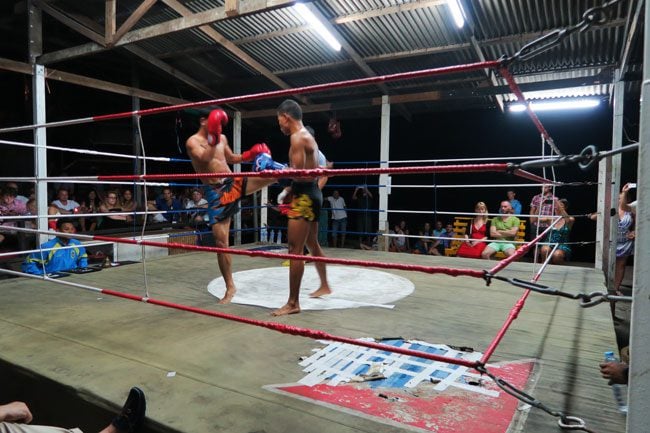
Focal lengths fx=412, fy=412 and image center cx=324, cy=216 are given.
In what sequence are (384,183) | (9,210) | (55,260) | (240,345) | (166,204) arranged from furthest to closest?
(166,204) < (384,183) < (9,210) < (55,260) < (240,345)

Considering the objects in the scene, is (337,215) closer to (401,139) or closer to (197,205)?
(401,139)

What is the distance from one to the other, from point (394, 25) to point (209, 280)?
134 inches

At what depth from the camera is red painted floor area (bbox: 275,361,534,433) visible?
1161 mm

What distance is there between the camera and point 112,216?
19.4 ft

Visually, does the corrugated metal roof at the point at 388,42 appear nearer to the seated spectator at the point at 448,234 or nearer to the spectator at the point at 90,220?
the seated spectator at the point at 448,234

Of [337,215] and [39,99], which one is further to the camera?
[337,215]

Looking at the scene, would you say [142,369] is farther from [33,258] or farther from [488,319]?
[33,258]

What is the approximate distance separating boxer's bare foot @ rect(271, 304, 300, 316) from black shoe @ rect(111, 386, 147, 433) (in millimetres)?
944

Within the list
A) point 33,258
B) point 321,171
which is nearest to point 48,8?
point 33,258

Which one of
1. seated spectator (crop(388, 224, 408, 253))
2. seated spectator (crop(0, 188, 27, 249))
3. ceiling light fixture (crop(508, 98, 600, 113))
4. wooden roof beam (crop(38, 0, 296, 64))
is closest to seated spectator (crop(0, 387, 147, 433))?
wooden roof beam (crop(38, 0, 296, 64))

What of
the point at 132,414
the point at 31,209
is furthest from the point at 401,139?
the point at 132,414

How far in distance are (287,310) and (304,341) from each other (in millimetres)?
412

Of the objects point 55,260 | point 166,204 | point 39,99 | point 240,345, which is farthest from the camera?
point 166,204

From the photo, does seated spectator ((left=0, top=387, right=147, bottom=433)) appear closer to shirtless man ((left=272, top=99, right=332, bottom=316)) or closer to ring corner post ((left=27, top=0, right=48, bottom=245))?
shirtless man ((left=272, top=99, right=332, bottom=316))
